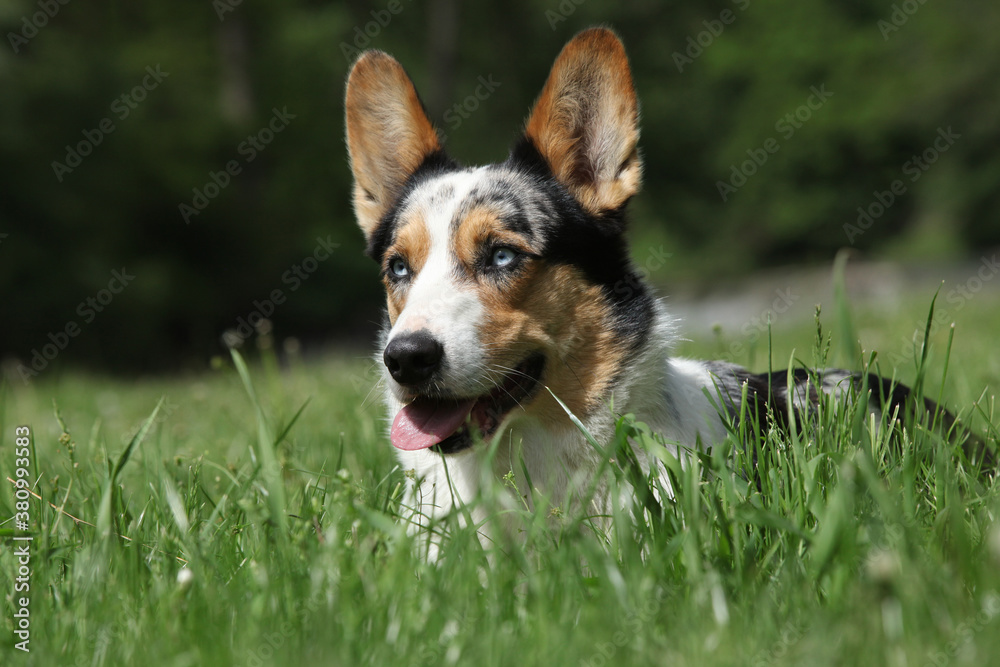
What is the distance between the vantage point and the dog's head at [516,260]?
2793mm

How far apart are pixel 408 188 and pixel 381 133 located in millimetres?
287

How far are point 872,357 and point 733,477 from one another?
24.2 inches

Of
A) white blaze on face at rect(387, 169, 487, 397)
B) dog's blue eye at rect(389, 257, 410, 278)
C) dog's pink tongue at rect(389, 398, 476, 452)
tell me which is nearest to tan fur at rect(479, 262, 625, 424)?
white blaze on face at rect(387, 169, 487, 397)

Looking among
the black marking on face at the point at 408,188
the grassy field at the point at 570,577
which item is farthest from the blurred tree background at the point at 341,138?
the grassy field at the point at 570,577

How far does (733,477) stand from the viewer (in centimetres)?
234

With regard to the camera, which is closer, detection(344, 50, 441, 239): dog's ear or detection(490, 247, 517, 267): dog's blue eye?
detection(490, 247, 517, 267): dog's blue eye

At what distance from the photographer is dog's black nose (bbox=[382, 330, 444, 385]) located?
2.64 m

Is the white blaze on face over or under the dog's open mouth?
over

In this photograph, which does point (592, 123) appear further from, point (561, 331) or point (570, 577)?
point (570, 577)

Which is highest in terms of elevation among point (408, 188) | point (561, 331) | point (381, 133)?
point (381, 133)

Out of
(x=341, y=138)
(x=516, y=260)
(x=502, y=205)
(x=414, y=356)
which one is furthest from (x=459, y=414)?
(x=341, y=138)

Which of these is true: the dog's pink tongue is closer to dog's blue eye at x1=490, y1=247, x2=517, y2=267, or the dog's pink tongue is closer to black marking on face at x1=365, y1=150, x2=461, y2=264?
dog's blue eye at x1=490, y1=247, x2=517, y2=267

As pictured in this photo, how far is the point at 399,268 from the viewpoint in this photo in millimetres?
3252

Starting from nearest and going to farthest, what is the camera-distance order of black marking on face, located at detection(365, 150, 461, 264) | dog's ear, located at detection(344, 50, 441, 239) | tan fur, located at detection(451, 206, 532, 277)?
tan fur, located at detection(451, 206, 532, 277) < dog's ear, located at detection(344, 50, 441, 239) < black marking on face, located at detection(365, 150, 461, 264)
